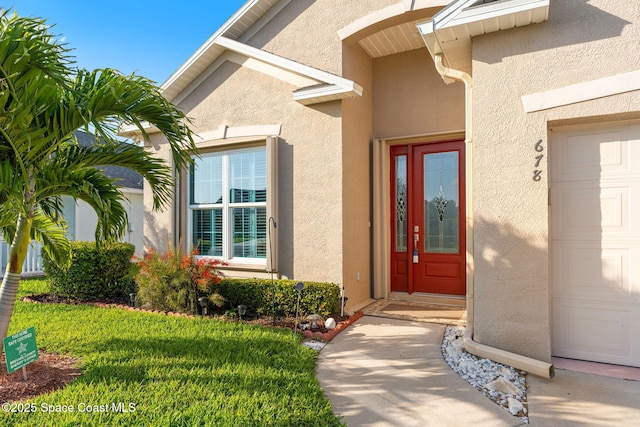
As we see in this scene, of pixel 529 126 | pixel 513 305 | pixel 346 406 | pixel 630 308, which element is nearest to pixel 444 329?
pixel 513 305

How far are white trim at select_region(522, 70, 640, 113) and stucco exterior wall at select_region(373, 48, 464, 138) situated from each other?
282cm

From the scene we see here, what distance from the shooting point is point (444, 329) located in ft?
18.0

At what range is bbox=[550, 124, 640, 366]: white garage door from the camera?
154 inches

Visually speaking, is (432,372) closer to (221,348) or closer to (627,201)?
(221,348)

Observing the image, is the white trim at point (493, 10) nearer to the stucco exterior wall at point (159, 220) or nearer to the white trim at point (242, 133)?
the white trim at point (242, 133)

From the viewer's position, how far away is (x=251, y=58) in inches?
Answer: 281

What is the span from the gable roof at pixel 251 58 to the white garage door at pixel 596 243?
3432 mm

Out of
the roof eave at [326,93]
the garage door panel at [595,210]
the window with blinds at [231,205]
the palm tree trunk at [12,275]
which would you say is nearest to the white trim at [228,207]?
the window with blinds at [231,205]

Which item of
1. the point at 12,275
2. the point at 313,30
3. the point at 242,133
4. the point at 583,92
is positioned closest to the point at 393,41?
the point at 313,30

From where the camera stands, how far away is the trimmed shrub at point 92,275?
24.3 feet

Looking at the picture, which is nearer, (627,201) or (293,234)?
(627,201)

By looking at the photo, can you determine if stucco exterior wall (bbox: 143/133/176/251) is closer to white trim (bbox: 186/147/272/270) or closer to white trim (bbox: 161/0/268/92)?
white trim (bbox: 186/147/272/270)

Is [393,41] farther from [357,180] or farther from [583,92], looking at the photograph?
[583,92]

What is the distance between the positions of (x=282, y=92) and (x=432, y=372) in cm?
537
